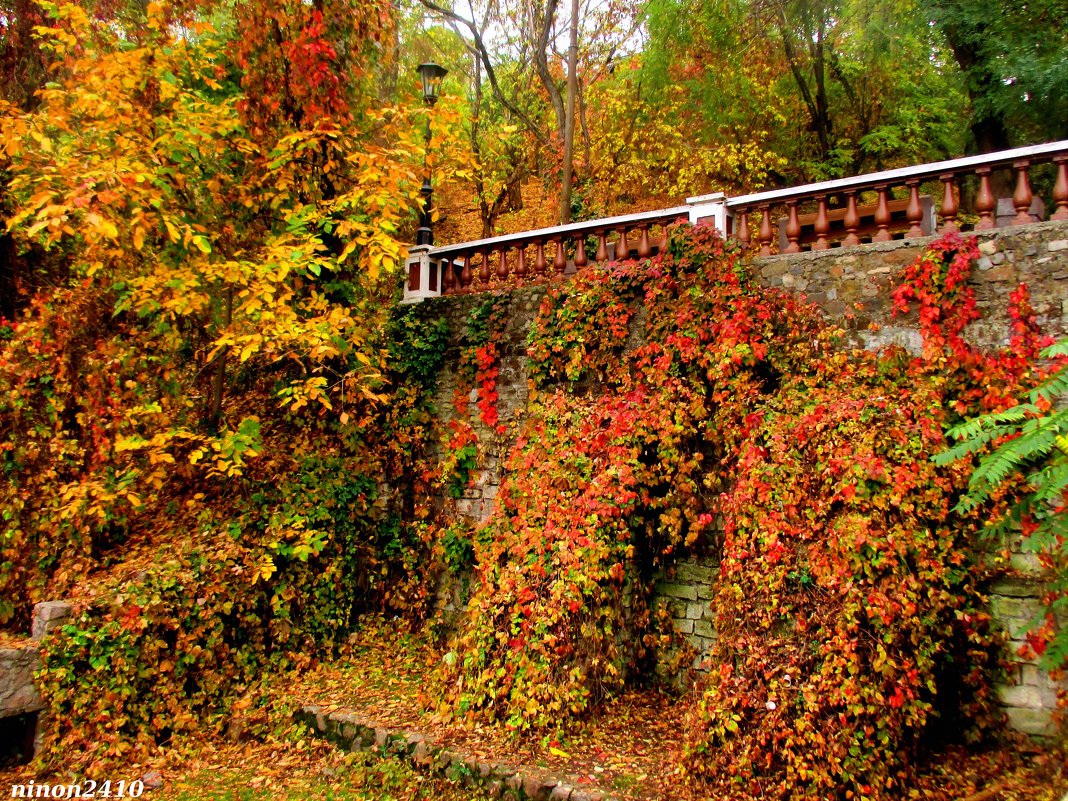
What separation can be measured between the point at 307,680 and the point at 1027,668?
639 centimetres

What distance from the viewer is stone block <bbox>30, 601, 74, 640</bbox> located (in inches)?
238

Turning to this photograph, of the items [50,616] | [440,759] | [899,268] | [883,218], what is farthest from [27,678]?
[883,218]

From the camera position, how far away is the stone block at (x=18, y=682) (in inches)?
230

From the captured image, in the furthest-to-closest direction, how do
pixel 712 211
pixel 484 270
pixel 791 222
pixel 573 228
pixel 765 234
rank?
pixel 484 270, pixel 573 228, pixel 712 211, pixel 765 234, pixel 791 222

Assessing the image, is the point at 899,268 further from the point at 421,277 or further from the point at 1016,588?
the point at 421,277

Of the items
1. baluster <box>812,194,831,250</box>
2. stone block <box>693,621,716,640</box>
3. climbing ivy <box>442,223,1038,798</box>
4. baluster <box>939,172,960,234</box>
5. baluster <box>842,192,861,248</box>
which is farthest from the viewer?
stone block <box>693,621,716,640</box>

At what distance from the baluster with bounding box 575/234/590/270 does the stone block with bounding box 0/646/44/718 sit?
638 cm

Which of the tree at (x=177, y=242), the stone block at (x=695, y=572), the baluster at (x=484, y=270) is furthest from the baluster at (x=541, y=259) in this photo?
the stone block at (x=695, y=572)

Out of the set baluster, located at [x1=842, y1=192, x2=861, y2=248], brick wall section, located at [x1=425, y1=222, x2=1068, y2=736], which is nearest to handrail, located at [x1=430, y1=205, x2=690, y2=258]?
brick wall section, located at [x1=425, y1=222, x2=1068, y2=736]

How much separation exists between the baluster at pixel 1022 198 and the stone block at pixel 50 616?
28.8 feet

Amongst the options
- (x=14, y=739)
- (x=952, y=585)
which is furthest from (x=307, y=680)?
(x=952, y=585)

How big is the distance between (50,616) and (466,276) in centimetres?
559

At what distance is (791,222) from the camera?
21.3 feet

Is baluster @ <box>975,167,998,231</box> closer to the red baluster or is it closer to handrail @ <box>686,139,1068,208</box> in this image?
handrail @ <box>686,139,1068,208</box>
